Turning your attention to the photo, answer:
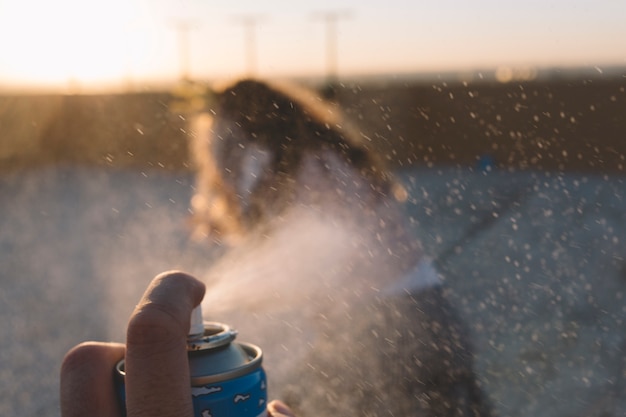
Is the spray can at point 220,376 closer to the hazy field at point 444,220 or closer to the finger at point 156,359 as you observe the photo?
the finger at point 156,359

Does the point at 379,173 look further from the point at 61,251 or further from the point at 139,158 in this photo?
the point at 139,158

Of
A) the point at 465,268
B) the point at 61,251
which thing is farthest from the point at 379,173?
the point at 61,251

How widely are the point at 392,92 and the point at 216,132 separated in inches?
398

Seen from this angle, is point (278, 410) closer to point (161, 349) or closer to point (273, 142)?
point (161, 349)

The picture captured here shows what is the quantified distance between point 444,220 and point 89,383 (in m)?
6.82

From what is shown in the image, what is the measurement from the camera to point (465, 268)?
212 inches

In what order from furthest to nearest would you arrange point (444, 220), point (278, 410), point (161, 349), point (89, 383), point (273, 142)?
point (444, 220) < point (273, 142) < point (278, 410) < point (89, 383) < point (161, 349)

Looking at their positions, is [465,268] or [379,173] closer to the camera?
[379,173]

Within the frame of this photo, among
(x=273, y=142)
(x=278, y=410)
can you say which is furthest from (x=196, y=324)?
(x=273, y=142)

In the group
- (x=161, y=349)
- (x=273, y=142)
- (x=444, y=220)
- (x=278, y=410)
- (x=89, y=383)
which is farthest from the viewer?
(x=444, y=220)

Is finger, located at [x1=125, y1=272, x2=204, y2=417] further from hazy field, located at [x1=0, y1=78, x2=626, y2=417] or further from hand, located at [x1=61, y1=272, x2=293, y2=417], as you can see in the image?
hazy field, located at [x1=0, y1=78, x2=626, y2=417]

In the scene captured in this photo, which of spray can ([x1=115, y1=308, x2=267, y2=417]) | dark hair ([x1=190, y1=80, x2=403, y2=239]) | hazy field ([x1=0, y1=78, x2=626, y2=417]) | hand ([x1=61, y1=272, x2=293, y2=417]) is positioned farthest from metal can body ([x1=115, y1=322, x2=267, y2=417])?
hazy field ([x1=0, y1=78, x2=626, y2=417])

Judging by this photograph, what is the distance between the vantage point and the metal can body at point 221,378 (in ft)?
3.18

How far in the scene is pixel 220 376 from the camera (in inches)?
38.9
